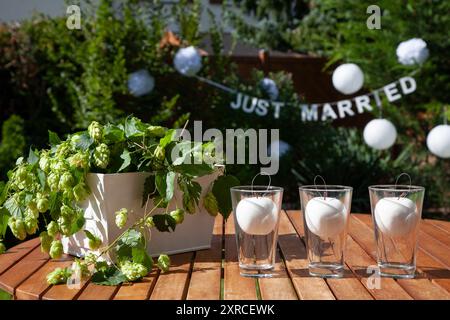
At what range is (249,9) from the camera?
11.0m

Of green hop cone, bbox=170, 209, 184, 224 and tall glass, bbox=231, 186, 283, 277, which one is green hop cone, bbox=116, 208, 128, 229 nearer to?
green hop cone, bbox=170, 209, 184, 224

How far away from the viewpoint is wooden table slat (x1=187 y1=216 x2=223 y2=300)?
107 centimetres

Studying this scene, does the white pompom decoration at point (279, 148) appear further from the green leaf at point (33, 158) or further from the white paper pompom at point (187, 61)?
the green leaf at point (33, 158)

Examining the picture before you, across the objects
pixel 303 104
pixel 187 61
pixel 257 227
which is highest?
pixel 187 61

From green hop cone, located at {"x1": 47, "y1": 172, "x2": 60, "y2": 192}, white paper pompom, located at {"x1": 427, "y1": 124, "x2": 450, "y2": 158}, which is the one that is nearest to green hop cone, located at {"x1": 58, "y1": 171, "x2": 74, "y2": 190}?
green hop cone, located at {"x1": 47, "y1": 172, "x2": 60, "y2": 192}

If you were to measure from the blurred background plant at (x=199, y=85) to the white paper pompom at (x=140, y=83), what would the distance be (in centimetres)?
5

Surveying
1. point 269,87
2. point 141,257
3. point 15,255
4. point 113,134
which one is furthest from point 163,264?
point 269,87

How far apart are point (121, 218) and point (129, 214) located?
0.09 m

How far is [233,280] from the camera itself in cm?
114

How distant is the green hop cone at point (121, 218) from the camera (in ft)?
3.87

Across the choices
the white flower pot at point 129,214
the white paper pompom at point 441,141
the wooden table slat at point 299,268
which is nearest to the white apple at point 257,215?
the wooden table slat at point 299,268

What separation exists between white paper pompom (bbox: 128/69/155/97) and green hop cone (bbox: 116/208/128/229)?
3048 mm

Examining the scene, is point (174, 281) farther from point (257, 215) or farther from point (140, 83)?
point (140, 83)
